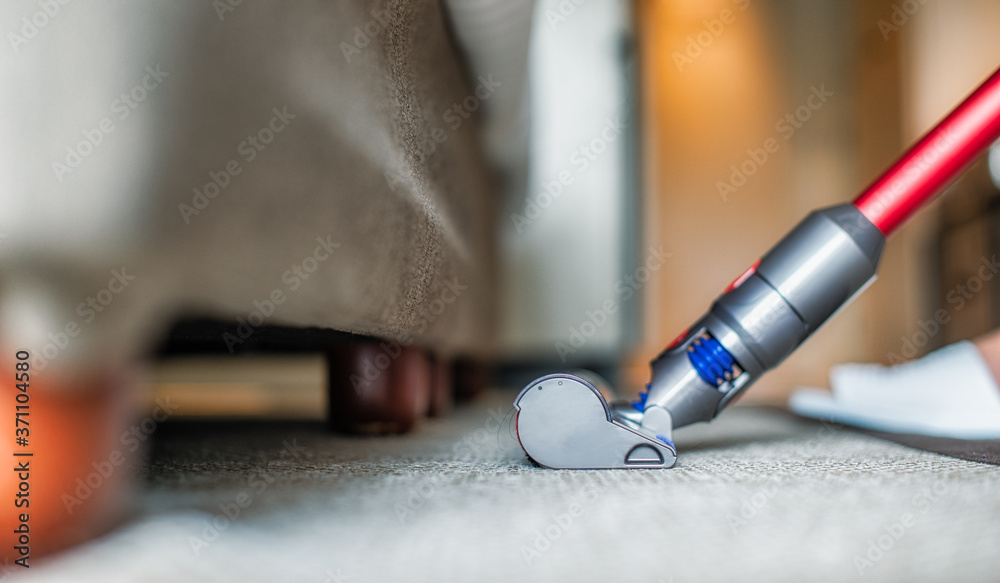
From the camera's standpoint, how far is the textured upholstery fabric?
0.25 m

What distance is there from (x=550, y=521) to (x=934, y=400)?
1.94 feet

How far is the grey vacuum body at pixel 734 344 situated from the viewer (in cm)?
44

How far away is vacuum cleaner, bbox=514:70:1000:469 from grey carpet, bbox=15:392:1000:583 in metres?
0.02

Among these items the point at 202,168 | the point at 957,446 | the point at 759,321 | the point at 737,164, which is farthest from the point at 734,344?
the point at 737,164

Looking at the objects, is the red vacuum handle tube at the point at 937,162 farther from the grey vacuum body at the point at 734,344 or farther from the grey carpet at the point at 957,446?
the grey carpet at the point at 957,446

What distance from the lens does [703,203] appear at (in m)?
2.35

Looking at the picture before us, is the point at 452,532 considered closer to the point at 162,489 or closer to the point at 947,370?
the point at 162,489

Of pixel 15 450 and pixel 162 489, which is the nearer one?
pixel 15 450

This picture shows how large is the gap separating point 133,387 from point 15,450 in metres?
0.04

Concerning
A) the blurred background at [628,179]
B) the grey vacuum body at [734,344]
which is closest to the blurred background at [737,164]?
the blurred background at [628,179]

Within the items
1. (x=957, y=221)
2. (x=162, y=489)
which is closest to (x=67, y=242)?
(x=162, y=489)

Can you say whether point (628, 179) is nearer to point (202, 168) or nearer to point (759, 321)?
point (759, 321)

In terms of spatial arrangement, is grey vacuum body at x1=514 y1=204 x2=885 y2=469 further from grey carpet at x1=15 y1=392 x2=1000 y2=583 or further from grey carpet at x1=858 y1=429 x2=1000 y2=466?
grey carpet at x1=858 y1=429 x2=1000 y2=466

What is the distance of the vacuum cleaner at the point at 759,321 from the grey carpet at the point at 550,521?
0.07ft
